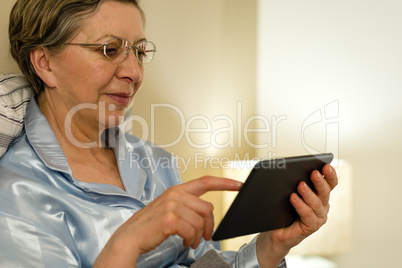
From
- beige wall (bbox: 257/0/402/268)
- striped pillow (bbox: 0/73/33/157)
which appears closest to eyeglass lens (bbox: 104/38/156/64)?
striped pillow (bbox: 0/73/33/157)

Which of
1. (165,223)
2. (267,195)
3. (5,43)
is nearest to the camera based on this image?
(165,223)

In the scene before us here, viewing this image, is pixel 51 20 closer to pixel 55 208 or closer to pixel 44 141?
pixel 44 141

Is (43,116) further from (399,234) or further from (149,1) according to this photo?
(399,234)

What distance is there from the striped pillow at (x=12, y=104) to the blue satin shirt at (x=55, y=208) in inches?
0.8

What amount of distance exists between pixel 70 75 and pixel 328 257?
179 cm

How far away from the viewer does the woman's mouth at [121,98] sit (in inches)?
47.7

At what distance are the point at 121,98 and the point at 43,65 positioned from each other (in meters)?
0.23

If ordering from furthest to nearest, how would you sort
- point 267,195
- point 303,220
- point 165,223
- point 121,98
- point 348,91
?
point 348,91, point 121,98, point 303,220, point 267,195, point 165,223

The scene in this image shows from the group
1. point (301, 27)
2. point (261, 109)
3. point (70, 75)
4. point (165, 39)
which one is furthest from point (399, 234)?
point (70, 75)

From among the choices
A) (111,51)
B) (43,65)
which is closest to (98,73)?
(111,51)

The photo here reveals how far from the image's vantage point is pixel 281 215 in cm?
109

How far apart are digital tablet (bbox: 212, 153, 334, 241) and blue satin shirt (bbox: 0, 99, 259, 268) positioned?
0.26m

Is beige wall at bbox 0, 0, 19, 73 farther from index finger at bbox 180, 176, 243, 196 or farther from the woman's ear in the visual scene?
index finger at bbox 180, 176, 243, 196

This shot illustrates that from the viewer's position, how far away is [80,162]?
123 centimetres
